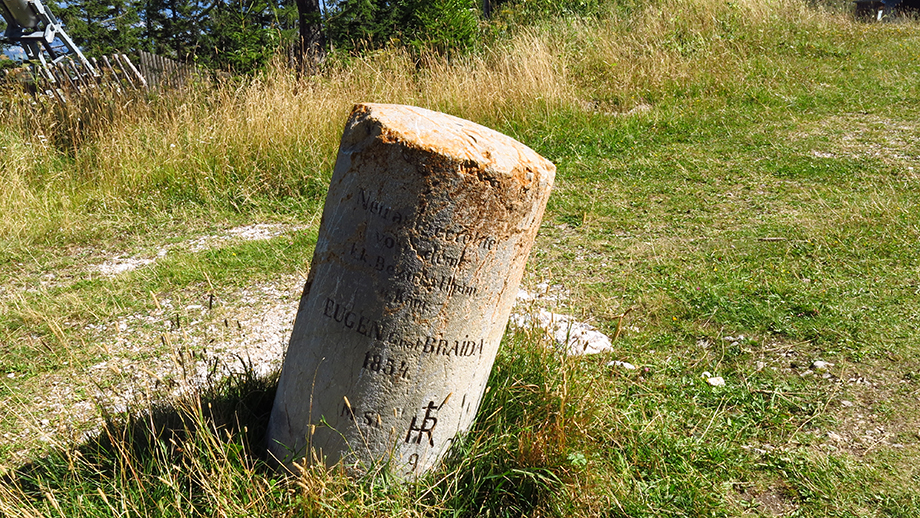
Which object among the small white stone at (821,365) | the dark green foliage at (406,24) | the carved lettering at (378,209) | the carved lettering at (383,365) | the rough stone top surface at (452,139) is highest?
the dark green foliage at (406,24)

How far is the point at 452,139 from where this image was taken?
220cm

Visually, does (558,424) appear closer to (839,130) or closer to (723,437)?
(723,437)

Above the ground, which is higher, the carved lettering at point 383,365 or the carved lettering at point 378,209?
the carved lettering at point 378,209

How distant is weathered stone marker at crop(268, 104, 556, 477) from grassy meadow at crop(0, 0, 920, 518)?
0.20 m

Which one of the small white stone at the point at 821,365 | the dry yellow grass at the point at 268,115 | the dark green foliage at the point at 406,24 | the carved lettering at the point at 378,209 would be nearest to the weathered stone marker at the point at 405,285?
the carved lettering at the point at 378,209

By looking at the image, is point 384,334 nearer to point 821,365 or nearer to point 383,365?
point 383,365

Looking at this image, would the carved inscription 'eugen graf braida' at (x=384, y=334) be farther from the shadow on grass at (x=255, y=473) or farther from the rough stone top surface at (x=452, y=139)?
the rough stone top surface at (x=452, y=139)

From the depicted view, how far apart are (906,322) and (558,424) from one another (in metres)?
2.83

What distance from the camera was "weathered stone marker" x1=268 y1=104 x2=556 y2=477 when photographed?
2.18 meters

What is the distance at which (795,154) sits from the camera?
23.9ft

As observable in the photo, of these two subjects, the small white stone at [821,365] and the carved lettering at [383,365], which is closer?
the carved lettering at [383,365]

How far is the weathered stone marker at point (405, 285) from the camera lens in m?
2.18

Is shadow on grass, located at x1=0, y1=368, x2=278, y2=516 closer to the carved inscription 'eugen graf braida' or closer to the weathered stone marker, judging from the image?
the weathered stone marker

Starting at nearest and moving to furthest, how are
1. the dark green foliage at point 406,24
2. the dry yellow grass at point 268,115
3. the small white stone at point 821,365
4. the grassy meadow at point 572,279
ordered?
1. the grassy meadow at point 572,279
2. the small white stone at point 821,365
3. the dry yellow grass at point 268,115
4. the dark green foliage at point 406,24
